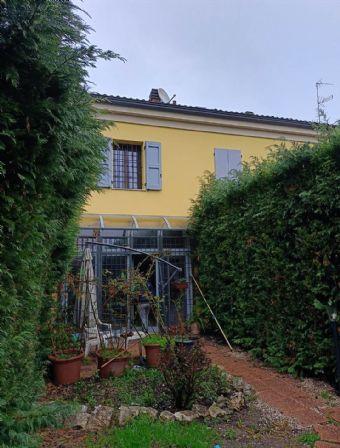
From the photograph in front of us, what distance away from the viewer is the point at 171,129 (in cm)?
1042

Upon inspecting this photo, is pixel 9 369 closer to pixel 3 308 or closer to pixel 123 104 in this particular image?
pixel 3 308

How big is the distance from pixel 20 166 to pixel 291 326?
4.47 meters

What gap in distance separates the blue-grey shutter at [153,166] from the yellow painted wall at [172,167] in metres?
0.15

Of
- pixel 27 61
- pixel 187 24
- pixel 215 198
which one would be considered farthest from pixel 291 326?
pixel 187 24

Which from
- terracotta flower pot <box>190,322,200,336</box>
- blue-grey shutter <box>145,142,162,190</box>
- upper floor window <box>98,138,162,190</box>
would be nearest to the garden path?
terracotta flower pot <box>190,322,200,336</box>

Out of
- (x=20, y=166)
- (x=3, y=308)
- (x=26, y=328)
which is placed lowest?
(x=26, y=328)

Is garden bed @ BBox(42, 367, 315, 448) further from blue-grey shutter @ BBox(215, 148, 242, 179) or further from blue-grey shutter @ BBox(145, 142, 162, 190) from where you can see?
blue-grey shutter @ BBox(215, 148, 242, 179)

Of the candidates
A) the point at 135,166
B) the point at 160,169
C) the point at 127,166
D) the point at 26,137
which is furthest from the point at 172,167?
the point at 26,137

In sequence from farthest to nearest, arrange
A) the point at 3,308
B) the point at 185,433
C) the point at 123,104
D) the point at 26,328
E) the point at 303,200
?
the point at 123,104 < the point at 303,200 < the point at 185,433 < the point at 26,328 < the point at 3,308

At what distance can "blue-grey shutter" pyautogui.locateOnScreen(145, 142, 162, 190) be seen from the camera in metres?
9.96

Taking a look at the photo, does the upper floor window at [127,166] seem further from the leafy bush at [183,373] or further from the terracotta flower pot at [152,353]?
the leafy bush at [183,373]

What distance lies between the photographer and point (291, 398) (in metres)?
4.21

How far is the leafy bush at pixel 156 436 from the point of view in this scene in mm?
2993

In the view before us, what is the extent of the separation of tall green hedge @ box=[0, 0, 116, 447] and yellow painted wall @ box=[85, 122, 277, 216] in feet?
22.8
